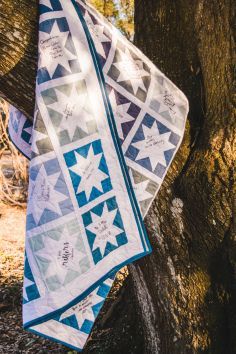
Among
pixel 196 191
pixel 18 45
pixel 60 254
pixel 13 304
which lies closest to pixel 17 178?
pixel 13 304

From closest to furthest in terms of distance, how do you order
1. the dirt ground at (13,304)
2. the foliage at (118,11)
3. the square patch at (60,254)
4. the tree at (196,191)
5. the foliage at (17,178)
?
the square patch at (60,254), the tree at (196,191), the dirt ground at (13,304), the foliage at (118,11), the foliage at (17,178)

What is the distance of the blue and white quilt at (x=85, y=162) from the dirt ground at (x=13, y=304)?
6.16ft

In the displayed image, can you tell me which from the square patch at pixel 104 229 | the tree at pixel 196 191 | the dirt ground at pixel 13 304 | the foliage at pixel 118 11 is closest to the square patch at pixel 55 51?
the tree at pixel 196 191

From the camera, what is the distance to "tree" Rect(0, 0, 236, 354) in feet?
6.70

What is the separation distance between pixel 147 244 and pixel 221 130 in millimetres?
701

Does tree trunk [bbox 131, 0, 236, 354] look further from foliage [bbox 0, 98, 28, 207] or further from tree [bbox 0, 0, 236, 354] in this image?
foliage [bbox 0, 98, 28, 207]

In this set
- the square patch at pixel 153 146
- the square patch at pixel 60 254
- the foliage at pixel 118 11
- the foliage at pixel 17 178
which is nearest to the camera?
the square patch at pixel 60 254

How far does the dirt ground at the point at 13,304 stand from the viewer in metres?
3.50

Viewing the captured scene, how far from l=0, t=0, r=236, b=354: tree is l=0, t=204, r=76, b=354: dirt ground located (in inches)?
60.5

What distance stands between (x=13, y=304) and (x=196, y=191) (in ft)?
9.12

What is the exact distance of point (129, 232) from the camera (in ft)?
5.79

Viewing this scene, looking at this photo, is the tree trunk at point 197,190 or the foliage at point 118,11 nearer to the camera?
the tree trunk at point 197,190

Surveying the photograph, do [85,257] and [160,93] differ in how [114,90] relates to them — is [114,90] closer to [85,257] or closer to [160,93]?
[160,93]

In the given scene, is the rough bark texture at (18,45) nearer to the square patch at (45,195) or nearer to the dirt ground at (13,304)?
the square patch at (45,195)
